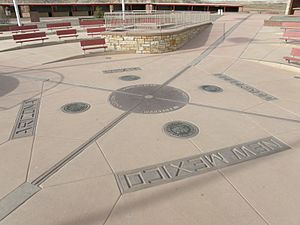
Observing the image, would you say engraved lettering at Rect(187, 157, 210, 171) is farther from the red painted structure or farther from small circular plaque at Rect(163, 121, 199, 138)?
the red painted structure

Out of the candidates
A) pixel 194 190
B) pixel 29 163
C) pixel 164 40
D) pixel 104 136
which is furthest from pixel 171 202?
pixel 164 40

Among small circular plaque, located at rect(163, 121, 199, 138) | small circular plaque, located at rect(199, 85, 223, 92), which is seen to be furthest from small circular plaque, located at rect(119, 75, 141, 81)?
small circular plaque, located at rect(163, 121, 199, 138)

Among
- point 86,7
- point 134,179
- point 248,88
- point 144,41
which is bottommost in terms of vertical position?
point 134,179

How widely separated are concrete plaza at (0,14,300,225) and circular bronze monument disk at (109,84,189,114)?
3 cm

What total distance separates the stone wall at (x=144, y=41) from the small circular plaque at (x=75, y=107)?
650 centimetres

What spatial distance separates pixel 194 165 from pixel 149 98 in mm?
2921

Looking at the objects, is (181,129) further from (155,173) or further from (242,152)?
(155,173)

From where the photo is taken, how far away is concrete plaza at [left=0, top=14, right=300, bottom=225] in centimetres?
284

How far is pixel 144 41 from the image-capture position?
11219 mm

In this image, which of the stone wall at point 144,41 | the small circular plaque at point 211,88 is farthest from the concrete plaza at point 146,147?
the stone wall at point 144,41

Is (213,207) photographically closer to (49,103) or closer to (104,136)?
(104,136)

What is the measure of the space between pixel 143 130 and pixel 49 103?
288 centimetres

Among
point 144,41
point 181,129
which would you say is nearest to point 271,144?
point 181,129

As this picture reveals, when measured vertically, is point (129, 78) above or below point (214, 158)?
above
